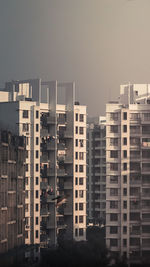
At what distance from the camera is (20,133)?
1340 cm

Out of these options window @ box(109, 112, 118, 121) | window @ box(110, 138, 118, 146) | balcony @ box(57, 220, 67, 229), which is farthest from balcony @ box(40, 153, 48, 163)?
window @ box(109, 112, 118, 121)

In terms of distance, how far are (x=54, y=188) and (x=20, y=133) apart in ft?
4.57

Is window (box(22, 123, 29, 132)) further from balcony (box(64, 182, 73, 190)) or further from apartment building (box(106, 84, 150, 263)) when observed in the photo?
apartment building (box(106, 84, 150, 263))

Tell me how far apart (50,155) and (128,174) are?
1240mm

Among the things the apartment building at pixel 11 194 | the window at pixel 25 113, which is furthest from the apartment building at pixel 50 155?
the apartment building at pixel 11 194

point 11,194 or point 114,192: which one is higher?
point 11,194

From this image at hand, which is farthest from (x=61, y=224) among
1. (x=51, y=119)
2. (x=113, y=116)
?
(x=113, y=116)

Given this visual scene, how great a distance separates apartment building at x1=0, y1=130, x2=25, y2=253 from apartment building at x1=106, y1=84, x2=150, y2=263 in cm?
308

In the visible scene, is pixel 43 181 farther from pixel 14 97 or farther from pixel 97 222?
pixel 97 222

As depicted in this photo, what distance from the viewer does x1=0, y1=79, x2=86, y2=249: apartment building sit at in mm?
13641

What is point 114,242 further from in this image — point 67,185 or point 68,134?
point 68,134

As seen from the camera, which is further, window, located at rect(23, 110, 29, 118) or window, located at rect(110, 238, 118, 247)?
window, located at rect(110, 238, 118, 247)

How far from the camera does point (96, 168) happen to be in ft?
61.3

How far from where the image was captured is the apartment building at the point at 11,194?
9.80 metres
